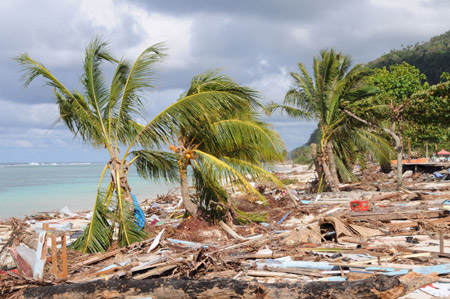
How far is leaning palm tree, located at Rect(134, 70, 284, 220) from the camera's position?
10203 millimetres

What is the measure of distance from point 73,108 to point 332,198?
398 inches

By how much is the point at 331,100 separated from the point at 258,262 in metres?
13.3

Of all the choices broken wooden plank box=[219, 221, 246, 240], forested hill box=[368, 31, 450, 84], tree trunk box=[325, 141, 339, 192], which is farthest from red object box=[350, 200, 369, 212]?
forested hill box=[368, 31, 450, 84]

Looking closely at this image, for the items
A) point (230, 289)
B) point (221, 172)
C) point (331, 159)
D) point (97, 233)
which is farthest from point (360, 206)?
point (331, 159)

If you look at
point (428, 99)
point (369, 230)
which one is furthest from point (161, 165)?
point (428, 99)

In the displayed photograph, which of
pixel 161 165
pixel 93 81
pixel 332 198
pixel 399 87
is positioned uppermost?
pixel 399 87

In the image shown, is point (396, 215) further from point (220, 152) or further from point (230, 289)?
point (230, 289)

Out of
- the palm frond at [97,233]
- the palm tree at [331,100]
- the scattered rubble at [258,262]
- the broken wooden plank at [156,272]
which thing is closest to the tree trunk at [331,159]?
the palm tree at [331,100]

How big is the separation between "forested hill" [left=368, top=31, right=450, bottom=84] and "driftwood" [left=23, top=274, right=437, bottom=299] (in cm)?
8096

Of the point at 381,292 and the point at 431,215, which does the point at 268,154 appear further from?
the point at 381,292

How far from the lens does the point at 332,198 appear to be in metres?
15.7

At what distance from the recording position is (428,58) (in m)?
82.0

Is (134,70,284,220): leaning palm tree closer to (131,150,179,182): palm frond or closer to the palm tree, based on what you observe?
(131,150,179,182): palm frond

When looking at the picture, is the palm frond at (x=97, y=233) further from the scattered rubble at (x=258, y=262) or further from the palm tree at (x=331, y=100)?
the palm tree at (x=331, y=100)
